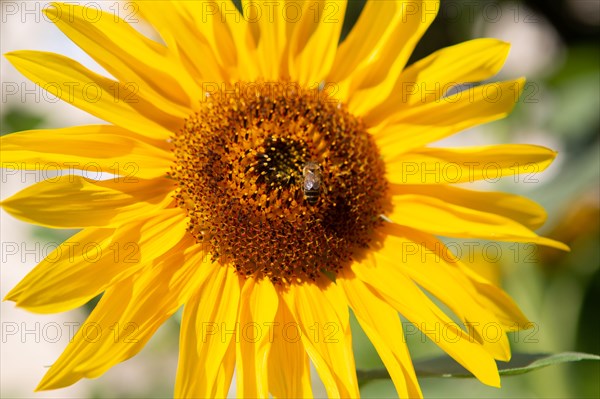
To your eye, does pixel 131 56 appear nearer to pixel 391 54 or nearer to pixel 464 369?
pixel 391 54

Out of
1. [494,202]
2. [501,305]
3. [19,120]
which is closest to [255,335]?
[501,305]

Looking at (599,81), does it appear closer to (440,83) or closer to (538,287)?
(538,287)

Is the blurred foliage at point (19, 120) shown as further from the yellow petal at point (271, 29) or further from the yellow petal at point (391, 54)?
the yellow petal at point (391, 54)

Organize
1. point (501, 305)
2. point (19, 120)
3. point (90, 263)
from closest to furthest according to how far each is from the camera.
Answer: point (90, 263), point (501, 305), point (19, 120)

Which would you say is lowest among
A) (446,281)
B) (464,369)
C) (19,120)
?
(464,369)

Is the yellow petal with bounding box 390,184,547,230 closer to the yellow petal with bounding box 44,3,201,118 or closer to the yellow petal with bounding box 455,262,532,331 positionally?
the yellow petal with bounding box 455,262,532,331
